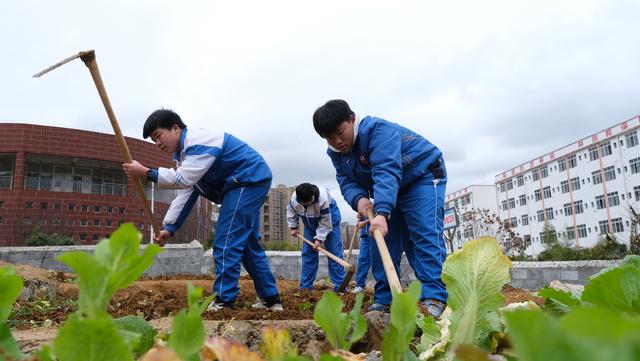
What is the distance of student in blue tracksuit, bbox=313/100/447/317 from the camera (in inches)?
128

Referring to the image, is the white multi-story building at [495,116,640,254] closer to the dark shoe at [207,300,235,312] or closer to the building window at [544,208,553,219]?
the building window at [544,208,553,219]

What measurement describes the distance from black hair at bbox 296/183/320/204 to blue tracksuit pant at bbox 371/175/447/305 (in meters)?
3.72

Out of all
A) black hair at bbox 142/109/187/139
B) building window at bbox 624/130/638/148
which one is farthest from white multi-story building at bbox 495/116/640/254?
black hair at bbox 142/109/187/139

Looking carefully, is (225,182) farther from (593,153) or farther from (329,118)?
(593,153)

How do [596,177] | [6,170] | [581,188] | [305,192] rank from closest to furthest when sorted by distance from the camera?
[305,192], [6,170], [596,177], [581,188]

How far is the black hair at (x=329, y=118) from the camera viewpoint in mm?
3402

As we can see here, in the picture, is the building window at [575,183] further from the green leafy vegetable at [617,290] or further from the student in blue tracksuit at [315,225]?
the green leafy vegetable at [617,290]

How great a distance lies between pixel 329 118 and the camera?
11.2ft

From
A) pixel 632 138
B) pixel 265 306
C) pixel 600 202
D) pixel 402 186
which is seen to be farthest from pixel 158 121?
pixel 600 202

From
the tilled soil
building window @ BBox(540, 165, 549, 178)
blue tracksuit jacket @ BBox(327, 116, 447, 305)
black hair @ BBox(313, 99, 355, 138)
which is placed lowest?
the tilled soil

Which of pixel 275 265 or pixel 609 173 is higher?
pixel 609 173

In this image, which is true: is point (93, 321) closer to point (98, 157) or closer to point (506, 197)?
point (98, 157)

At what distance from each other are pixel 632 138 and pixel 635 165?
245 centimetres

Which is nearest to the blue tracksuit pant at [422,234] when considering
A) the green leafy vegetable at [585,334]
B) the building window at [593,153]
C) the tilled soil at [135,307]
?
the tilled soil at [135,307]
